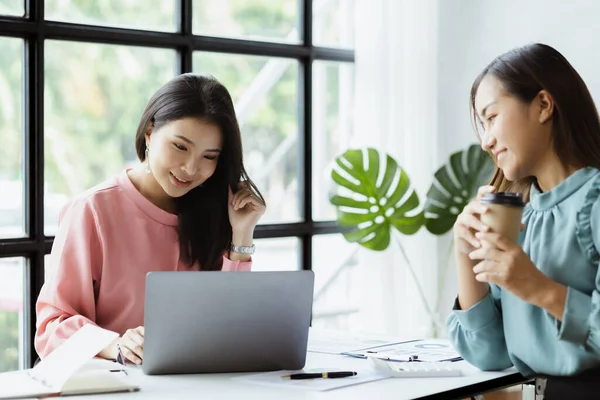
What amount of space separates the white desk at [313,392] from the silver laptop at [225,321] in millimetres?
43

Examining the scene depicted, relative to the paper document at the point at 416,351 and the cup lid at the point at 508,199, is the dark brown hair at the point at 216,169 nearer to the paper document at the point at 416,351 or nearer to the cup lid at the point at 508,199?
the paper document at the point at 416,351

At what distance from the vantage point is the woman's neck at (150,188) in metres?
2.56

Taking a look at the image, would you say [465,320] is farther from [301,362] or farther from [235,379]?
[235,379]

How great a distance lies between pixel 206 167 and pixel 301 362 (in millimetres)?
659

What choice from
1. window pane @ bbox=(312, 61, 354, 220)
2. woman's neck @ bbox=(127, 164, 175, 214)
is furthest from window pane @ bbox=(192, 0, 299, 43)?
woman's neck @ bbox=(127, 164, 175, 214)

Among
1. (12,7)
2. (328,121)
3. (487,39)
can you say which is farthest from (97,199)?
(487,39)

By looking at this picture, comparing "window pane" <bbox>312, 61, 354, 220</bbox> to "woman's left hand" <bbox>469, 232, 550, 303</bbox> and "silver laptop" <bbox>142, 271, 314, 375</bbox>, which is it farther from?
"woman's left hand" <bbox>469, 232, 550, 303</bbox>

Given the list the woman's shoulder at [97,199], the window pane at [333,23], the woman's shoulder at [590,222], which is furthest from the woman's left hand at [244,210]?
the window pane at [333,23]

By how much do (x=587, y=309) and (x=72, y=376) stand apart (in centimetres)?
99

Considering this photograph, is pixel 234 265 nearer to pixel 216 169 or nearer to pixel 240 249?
pixel 240 249

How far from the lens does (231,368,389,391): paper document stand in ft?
6.03

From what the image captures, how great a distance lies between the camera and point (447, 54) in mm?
4398

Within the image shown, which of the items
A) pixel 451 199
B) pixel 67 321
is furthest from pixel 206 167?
pixel 451 199

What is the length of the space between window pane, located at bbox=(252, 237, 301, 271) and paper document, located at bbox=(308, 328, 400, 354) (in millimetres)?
1397
